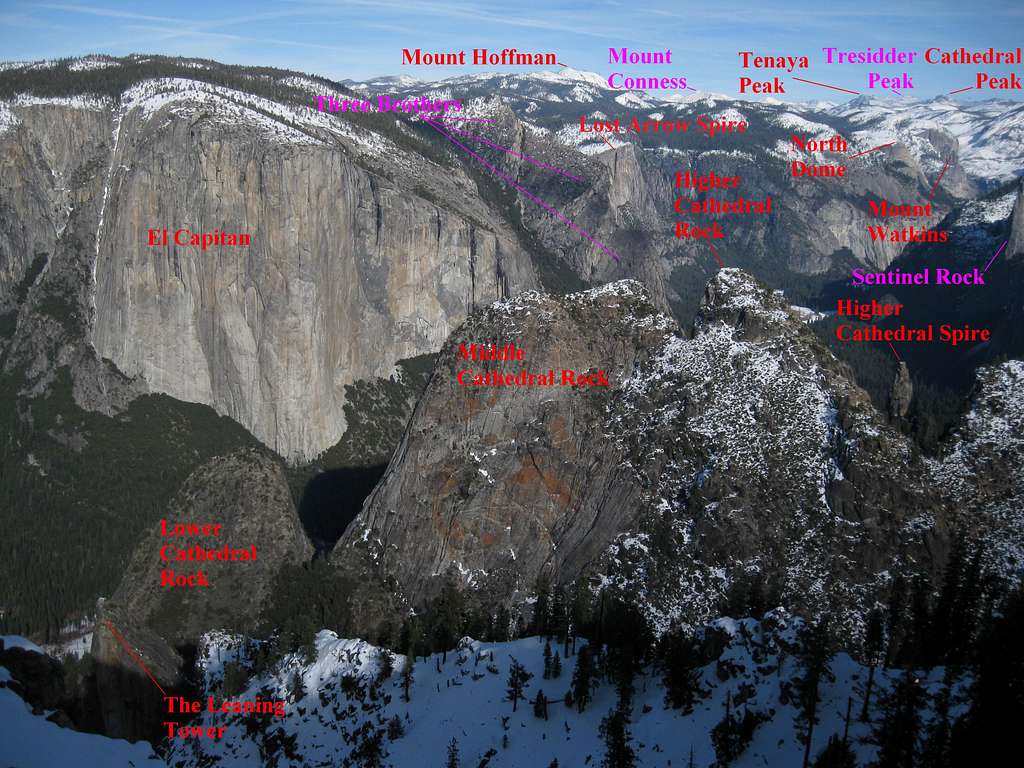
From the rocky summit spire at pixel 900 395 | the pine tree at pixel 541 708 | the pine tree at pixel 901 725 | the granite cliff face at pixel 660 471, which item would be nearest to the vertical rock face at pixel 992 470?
the granite cliff face at pixel 660 471

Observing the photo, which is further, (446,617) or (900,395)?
(900,395)

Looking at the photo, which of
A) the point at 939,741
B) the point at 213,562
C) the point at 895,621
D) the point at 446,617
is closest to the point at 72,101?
the point at 213,562

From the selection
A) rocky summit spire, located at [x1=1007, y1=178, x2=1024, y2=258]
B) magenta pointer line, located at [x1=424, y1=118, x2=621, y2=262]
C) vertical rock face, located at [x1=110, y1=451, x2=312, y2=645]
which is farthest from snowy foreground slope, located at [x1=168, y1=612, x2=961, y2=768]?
magenta pointer line, located at [x1=424, y1=118, x2=621, y2=262]

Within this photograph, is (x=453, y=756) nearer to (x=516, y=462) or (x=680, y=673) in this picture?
(x=680, y=673)

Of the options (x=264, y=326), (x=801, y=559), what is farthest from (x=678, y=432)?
(x=264, y=326)

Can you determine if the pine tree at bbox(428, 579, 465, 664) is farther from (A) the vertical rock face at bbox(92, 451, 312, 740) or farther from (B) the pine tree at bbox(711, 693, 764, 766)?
(B) the pine tree at bbox(711, 693, 764, 766)

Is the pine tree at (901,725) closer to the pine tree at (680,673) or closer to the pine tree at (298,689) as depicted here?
the pine tree at (680,673)

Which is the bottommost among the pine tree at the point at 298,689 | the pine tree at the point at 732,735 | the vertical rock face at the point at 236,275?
the pine tree at the point at 298,689
